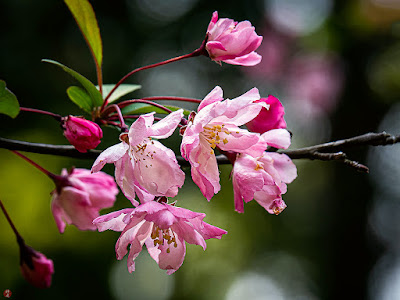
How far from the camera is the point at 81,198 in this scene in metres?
1.51

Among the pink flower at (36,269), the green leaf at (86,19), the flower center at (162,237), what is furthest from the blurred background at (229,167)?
the flower center at (162,237)

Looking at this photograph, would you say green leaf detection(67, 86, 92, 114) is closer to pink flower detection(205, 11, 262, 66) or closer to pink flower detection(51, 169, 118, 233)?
pink flower detection(51, 169, 118, 233)

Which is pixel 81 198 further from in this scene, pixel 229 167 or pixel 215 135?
pixel 229 167

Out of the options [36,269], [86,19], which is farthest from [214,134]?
[36,269]

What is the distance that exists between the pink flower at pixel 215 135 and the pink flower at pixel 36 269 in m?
0.70

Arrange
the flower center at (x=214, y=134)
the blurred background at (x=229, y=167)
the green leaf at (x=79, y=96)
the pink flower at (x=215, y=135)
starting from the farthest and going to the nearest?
the blurred background at (x=229, y=167), the green leaf at (x=79, y=96), the flower center at (x=214, y=134), the pink flower at (x=215, y=135)

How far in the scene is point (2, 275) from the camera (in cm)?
355

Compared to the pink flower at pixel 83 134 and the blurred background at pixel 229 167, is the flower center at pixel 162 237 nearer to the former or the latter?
the pink flower at pixel 83 134

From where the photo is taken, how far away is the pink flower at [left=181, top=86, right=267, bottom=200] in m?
1.06

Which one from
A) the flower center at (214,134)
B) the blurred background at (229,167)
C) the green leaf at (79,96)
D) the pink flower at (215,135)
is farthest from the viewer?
the blurred background at (229,167)

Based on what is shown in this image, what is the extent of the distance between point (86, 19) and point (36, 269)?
30.1 inches

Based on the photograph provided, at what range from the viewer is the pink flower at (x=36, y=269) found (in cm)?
151

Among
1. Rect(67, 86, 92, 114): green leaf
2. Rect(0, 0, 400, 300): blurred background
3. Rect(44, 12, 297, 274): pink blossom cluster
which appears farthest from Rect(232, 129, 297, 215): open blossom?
Rect(0, 0, 400, 300): blurred background

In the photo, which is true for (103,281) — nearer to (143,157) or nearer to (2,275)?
(2,275)
